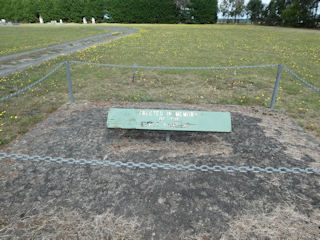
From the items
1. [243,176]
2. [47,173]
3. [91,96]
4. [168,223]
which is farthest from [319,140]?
[91,96]

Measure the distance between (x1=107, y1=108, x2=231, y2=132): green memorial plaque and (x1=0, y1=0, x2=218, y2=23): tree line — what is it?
5426cm

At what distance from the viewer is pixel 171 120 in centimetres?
402

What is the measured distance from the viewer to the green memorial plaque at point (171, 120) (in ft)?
12.9

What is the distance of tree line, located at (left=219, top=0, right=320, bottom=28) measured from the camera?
128 feet

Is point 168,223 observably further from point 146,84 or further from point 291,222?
point 146,84

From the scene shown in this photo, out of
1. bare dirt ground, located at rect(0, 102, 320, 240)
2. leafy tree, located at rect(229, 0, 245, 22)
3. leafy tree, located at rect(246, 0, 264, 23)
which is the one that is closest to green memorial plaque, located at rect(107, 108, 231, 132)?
bare dirt ground, located at rect(0, 102, 320, 240)

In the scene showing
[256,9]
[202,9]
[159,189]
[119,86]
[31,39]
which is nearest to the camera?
[159,189]

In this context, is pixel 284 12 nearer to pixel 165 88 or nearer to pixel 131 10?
pixel 131 10

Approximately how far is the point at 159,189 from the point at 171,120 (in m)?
1.35

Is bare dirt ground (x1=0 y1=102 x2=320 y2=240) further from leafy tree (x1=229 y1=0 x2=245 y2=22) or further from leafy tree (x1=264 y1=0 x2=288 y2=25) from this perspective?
leafy tree (x1=229 y1=0 x2=245 y2=22)

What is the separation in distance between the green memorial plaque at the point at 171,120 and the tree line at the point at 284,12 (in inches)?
1783

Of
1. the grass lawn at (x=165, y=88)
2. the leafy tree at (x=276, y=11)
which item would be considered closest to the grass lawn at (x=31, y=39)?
the grass lawn at (x=165, y=88)

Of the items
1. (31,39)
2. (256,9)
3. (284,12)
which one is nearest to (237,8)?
(256,9)

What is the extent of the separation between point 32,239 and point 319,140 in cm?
498
